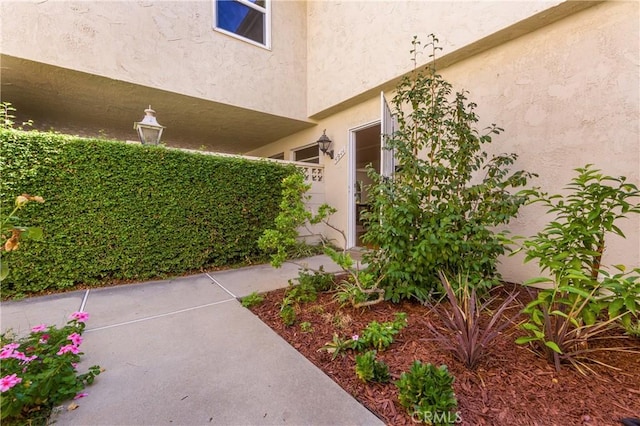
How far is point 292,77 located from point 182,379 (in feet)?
18.1

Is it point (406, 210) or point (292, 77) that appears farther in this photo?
point (292, 77)

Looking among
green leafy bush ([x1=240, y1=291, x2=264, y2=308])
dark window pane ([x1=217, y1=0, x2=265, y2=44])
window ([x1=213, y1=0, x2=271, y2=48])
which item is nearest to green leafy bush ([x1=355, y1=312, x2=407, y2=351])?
green leafy bush ([x1=240, y1=291, x2=264, y2=308])

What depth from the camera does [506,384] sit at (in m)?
1.39

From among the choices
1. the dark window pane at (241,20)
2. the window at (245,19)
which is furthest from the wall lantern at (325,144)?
the dark window pane at (241,20)

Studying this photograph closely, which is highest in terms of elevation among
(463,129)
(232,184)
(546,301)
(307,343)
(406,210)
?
(463,129)

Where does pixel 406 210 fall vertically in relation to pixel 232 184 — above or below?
below

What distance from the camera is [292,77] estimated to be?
5457mm

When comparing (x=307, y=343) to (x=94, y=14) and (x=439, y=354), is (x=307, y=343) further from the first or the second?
(x=94, y=14)

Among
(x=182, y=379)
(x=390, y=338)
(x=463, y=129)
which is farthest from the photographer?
(x=463, y=129)

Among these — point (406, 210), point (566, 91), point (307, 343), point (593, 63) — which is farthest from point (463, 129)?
point (307, 343)

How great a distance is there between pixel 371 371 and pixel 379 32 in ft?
15.7

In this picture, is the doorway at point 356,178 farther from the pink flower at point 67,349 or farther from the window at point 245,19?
the pink flower at point 67,349

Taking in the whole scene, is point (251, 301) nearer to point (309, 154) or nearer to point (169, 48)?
point (169, 48)

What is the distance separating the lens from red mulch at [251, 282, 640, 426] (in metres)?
1.20
